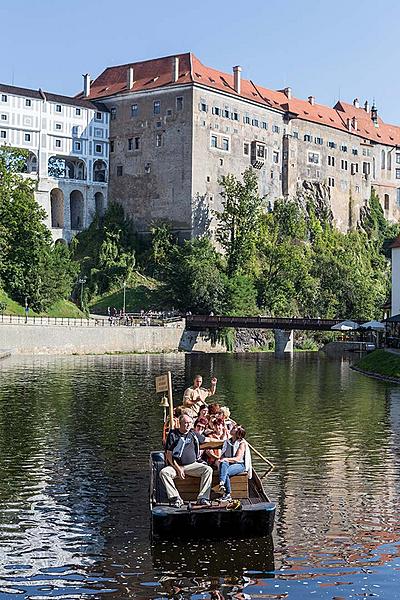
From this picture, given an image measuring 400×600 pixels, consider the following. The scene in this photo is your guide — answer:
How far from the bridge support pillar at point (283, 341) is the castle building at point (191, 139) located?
18.6 meters

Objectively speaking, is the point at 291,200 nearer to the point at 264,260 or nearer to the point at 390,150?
the point at 264,260

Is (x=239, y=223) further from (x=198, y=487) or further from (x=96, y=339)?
(x=198, y=487)

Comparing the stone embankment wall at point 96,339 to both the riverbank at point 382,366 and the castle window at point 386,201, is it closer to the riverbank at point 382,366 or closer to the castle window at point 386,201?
the riverbank at point 382,366

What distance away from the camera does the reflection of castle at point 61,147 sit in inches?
3656

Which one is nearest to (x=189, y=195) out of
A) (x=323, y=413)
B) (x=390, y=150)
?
(x=390, y=150)

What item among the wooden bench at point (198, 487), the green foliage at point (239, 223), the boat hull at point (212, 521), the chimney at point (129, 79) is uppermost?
the chimney at point (129, 79)

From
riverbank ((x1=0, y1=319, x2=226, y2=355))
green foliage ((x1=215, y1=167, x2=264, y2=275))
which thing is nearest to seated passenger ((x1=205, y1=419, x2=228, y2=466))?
riverbank ((x1=0, y1=319, x2=226, y2=355))

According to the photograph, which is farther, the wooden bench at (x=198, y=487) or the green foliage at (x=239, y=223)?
the green foliage at (x=239, y=223)

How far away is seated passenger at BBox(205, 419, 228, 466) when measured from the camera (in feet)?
53.0

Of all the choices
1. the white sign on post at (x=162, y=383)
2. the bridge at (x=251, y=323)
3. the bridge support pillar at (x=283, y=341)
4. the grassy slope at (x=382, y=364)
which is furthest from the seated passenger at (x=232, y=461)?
the bridge support pillar at (x=283, y=341)

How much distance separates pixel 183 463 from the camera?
51.3 ft

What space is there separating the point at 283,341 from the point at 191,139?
82.6 feet

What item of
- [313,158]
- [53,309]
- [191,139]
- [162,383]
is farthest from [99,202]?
[162,383]

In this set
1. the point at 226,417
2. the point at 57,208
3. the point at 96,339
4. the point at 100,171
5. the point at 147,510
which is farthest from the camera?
the point at 100,171
